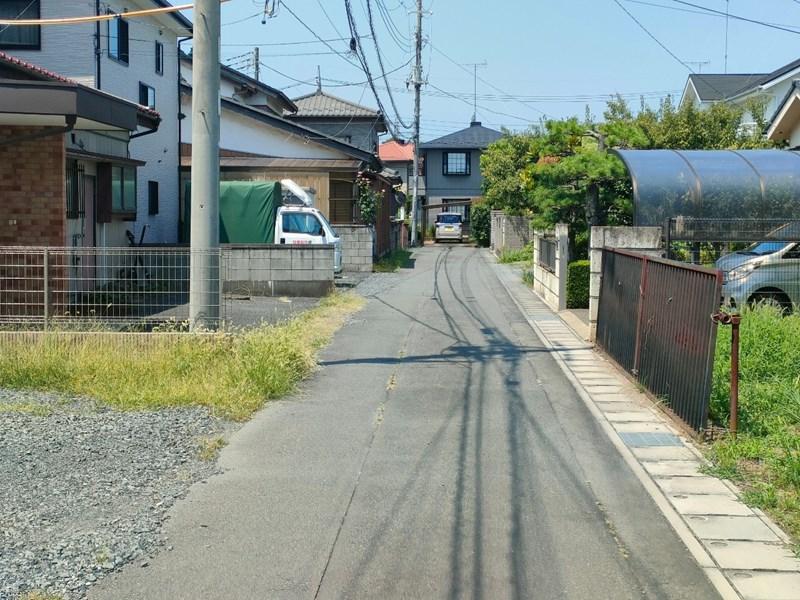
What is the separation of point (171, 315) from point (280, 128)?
19.3 meters

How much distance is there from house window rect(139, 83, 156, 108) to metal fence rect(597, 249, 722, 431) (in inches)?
590

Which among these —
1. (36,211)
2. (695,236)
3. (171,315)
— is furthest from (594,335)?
(36,211)

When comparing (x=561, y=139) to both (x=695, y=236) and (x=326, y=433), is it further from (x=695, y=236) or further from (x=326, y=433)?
(x=326, y=433)

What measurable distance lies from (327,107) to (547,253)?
29.8 meters

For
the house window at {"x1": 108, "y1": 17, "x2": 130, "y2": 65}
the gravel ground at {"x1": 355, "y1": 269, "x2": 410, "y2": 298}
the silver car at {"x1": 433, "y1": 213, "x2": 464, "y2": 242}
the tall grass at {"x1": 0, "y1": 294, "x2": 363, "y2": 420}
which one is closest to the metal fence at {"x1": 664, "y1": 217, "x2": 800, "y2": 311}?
the tall grass at {"x1": 0, "y1": 294, "x2": 363, "y2": 420}

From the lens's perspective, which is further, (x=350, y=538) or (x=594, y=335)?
(x=594, y=335)

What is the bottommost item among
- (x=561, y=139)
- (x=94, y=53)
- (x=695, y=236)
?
(x=695, y=236)

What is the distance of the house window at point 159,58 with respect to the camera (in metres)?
24.5

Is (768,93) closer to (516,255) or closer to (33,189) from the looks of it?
(516,255)

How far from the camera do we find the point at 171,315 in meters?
11.5

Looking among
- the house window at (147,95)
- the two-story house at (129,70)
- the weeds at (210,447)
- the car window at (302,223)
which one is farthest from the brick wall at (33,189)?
the house window at (147,95)

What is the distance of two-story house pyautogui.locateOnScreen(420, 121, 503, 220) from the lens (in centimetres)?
6216

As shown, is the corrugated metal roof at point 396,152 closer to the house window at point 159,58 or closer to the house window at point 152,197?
the house window at point 159,58

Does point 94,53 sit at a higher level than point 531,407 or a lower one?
higher
